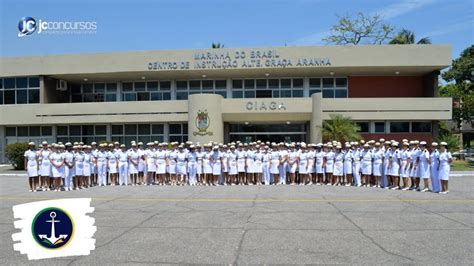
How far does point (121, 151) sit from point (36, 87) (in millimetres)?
17566

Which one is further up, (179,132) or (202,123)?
(202,123)

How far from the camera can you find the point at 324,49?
28.6 metres

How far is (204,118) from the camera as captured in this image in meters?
27.7

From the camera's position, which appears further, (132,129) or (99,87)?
(99,87)

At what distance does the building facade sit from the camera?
A: 28.1 meters

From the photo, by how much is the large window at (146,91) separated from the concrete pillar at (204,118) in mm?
4988

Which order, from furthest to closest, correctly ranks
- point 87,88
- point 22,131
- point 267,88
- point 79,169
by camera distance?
point 87,88 → point 22,131 → point 267,88 → point 79,169

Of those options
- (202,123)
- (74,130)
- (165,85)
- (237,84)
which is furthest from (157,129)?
(237,84)

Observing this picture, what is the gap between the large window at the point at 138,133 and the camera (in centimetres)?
3138

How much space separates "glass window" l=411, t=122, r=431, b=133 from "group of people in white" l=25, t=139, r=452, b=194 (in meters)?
12.6

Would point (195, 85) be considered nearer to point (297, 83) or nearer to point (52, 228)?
point (297, 83)

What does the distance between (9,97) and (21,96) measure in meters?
1.15

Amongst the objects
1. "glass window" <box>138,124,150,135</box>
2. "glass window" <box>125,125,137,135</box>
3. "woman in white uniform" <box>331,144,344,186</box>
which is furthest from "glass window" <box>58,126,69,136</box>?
"woman in white uniform" <box>331,144,344,186</box>

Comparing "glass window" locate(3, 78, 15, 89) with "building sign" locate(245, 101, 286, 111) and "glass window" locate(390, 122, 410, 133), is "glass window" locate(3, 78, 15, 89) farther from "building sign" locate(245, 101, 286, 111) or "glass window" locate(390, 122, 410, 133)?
"glass window" locate(390, 122, 410, 133)
